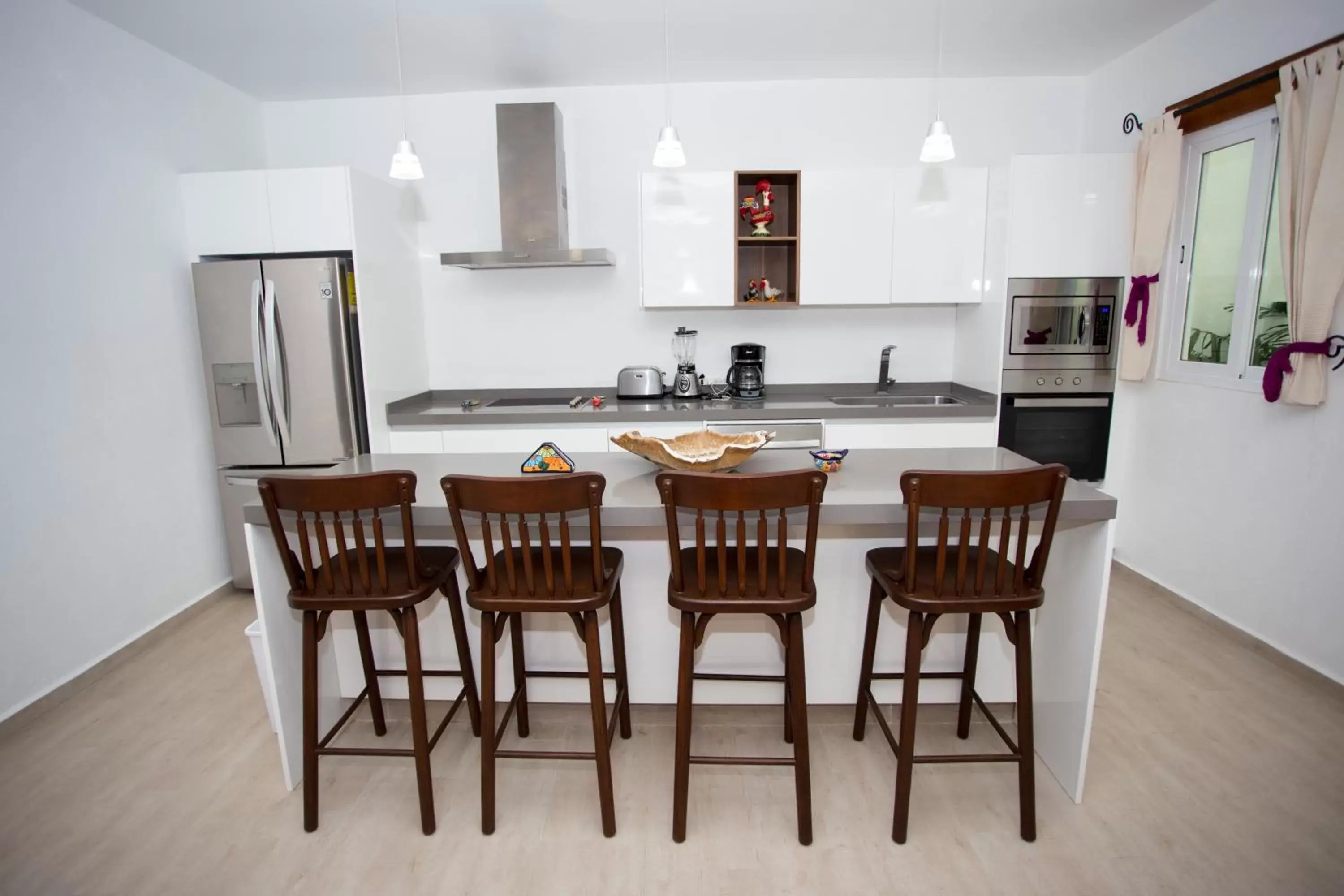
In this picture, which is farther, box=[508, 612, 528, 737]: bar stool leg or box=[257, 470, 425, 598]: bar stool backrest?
box=[508, 612, 528, 737]: bar stool leg

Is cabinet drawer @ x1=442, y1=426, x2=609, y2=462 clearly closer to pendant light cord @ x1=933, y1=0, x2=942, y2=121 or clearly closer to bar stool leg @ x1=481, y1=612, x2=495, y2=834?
bar stool leg @ x1=481, y1=612, x2=495, y2=834

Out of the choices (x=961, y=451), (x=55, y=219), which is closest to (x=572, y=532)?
(x=961, y=451)

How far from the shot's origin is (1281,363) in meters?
2.44

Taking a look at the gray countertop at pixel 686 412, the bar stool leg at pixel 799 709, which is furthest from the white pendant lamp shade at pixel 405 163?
the bar stool leg at pixel 799 709

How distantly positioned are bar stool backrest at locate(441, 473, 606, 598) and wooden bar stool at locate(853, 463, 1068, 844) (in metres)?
0.72

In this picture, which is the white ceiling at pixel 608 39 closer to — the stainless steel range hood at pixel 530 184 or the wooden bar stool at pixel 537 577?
the stainless steel range hood at pixel 530 184


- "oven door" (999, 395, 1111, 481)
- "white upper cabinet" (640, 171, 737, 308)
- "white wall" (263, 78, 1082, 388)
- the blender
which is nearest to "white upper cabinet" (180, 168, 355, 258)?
"white wall" (263, 78, 1082, 388)

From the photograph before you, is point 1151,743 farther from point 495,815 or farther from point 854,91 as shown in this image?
point 854,91

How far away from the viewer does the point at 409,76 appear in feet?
11.2

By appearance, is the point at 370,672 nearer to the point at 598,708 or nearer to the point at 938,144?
the point at 598,708

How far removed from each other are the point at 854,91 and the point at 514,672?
11.3ft

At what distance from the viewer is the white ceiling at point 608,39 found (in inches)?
106

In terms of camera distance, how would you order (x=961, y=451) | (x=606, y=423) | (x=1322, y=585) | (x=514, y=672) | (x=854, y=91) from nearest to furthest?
1. (x=514, y=672)
2. (x=961, y=451)
3. (x=1322, y=585)
4. (x=606, y=423)
5. (x=854, y=91)

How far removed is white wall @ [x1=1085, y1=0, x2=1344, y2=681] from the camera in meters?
2.40
